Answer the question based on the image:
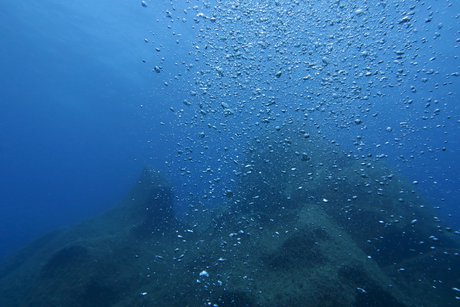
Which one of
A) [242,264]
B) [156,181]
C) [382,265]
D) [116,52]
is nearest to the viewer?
[242,264]

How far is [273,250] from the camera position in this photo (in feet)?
23.2

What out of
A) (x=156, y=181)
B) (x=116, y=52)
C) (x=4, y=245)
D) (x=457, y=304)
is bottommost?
(x=457, y=304)

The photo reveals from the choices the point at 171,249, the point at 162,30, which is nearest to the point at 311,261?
the point at 171,249

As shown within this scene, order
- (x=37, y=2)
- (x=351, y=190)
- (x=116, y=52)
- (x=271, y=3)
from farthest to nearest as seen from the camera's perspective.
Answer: (x=116, y=52) < (x=37, y=2) < (x=271, y=3) < (x=351, y=190)

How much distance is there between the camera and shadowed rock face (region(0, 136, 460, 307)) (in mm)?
6008

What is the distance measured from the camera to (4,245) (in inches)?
1243

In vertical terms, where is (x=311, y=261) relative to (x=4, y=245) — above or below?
below

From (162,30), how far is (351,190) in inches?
1165

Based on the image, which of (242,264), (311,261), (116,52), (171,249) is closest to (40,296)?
(171,249)

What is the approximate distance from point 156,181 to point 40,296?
6.65 metres

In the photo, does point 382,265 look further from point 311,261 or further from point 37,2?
point 37,2

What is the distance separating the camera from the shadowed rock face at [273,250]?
237 inches

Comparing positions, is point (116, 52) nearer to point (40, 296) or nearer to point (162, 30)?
point (162, 30)

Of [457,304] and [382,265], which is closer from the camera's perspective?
[457,304]
